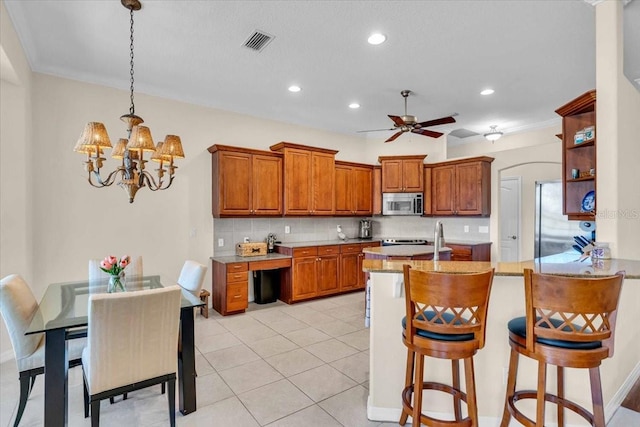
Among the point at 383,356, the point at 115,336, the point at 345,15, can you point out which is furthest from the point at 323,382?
the point at 345,15

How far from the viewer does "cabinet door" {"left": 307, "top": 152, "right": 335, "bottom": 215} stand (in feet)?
17.7

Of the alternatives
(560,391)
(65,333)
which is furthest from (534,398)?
(65,333)

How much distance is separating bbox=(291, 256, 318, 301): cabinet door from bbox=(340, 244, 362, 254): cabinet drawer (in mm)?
566

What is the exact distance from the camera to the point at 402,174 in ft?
20.1

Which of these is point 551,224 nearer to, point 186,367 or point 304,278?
point 304,278

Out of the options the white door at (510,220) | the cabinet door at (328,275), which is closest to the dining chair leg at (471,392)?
the cabinet door at (328,275)

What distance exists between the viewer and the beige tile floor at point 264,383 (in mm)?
2209

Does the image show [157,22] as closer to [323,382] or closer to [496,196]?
[323,382]

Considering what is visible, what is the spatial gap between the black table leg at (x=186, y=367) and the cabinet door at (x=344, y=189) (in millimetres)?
3743

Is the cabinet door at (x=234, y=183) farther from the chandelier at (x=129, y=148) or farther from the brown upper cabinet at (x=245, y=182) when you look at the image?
the chandelier at (x=129, y=148)

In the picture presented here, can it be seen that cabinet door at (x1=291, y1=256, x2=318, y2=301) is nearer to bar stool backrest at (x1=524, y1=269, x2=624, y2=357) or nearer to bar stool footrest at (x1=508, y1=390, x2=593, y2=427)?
bar stool footrest at (x1=508, y1=390, x2=593, y2=427)

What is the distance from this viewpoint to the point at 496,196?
224 inches

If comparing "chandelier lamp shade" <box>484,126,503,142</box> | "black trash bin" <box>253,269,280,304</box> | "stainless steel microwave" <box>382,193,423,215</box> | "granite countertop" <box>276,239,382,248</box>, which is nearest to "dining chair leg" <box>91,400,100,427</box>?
"black trash bin" <box>253,269,280,304</box>

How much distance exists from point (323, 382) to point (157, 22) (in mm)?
3317
